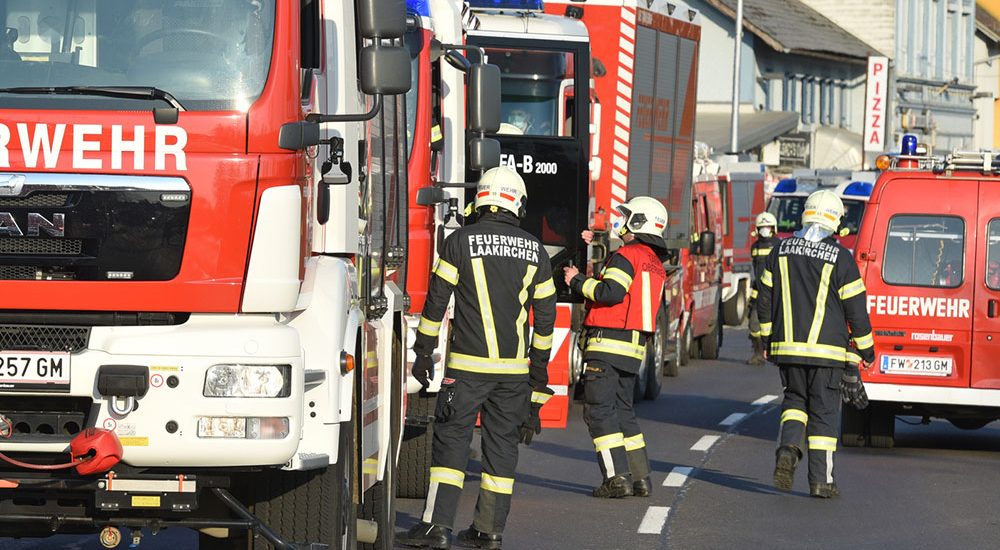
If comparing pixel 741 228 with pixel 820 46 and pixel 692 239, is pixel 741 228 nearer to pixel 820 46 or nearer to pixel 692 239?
pixel 692 239

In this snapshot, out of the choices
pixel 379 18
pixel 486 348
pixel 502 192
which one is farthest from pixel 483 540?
pixel 379 18

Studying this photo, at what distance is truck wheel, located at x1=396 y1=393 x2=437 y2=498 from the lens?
1149 cm

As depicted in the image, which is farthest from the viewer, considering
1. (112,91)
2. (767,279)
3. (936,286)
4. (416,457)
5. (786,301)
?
(936,286)

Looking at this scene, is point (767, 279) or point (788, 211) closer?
point (767, 279)

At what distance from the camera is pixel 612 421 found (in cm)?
1228

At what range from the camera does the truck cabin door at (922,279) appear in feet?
49.2

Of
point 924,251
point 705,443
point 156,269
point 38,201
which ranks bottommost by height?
point 705,443

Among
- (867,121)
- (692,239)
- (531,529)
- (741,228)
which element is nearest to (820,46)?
(867,121)

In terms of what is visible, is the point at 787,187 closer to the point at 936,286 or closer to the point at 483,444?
the point at 936,286

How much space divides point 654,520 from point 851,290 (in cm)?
236

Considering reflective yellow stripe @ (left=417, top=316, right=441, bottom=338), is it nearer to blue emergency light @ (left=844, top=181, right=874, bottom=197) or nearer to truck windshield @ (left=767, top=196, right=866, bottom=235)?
blue emergency light @ (left=844, top=181, right=874, bottom=197)

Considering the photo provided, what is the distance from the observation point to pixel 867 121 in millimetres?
58062

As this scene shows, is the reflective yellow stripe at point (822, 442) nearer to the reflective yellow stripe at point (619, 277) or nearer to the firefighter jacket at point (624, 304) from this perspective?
the firefighter jacket at point (624, 304)

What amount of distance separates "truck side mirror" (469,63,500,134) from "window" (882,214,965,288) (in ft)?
17.6
